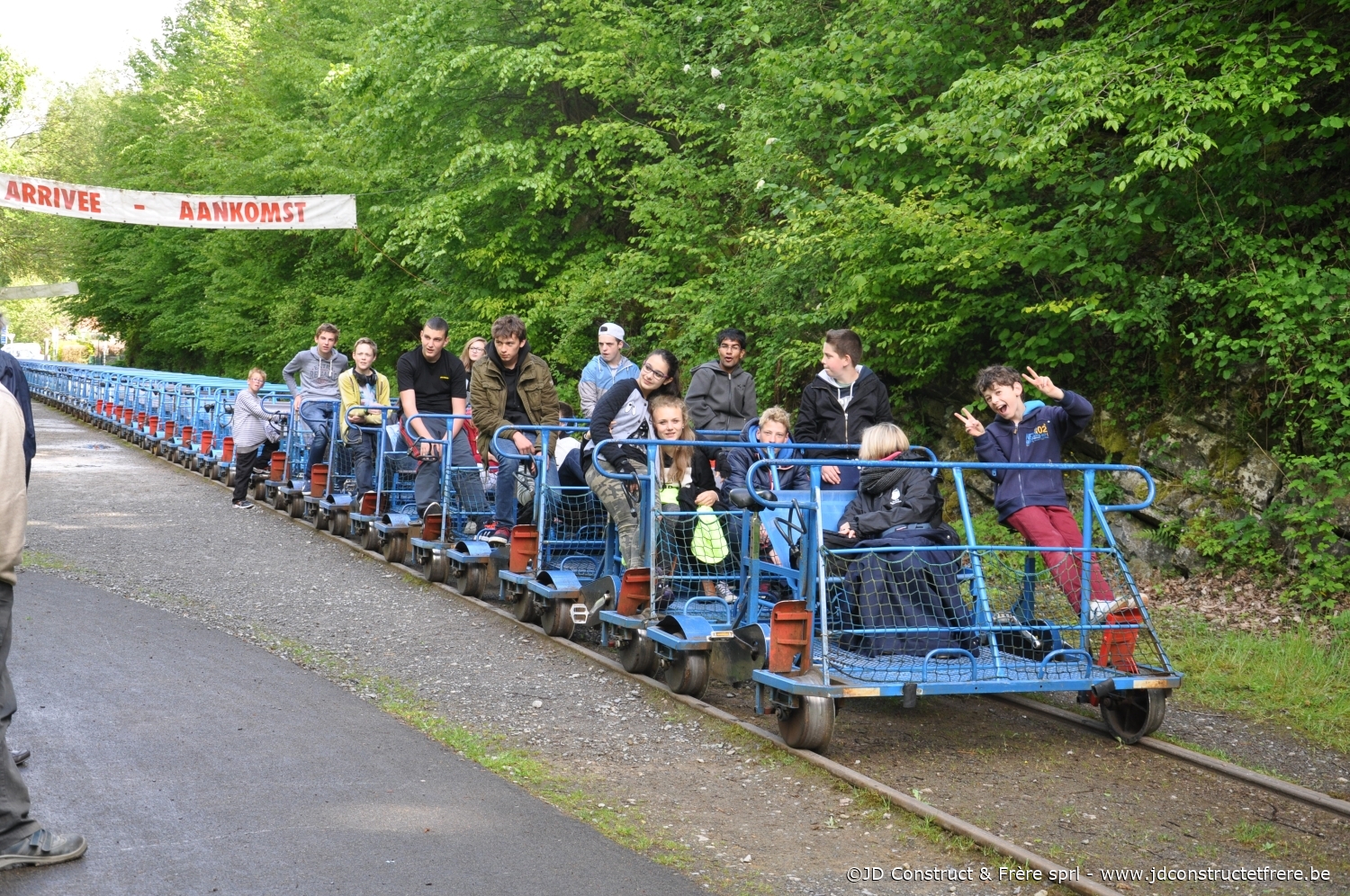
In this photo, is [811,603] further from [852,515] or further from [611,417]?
[611,417]

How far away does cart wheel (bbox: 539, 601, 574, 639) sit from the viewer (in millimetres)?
8703

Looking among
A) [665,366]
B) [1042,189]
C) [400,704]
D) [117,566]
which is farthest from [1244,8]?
[117,566]

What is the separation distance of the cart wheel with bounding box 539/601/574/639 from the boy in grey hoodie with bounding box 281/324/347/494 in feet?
21.5

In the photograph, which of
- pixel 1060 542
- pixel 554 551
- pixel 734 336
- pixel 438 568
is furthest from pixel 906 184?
pixel 438 568

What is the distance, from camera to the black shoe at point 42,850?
4.26 metres

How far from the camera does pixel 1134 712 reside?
6.52 m

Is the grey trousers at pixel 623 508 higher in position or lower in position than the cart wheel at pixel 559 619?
higher

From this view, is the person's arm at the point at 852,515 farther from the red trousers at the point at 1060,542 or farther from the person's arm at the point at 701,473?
the person's arm at the point at 701,473

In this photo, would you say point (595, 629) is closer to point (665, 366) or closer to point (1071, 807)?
point (665, 366)

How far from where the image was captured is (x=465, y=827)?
4.90 metres

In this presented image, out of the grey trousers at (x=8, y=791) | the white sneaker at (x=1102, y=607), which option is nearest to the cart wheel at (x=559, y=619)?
the white sneaker at (x=1102, y=607)

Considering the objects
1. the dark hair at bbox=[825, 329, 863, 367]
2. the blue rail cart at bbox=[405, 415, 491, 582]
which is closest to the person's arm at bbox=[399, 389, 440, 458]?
the blue rail cart at bbox=[405, 415, 491, 582]

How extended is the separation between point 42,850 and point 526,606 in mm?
5024

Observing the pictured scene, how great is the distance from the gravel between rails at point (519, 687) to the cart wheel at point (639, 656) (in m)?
0.14
